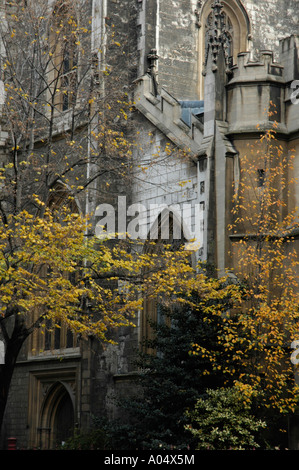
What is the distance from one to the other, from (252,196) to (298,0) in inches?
487

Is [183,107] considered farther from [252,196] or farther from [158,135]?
[252,196]

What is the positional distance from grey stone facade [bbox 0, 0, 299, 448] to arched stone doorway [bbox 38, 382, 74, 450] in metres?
0.13

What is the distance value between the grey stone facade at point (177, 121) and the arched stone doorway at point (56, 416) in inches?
5.3

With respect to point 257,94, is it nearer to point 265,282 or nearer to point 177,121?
point 177,121

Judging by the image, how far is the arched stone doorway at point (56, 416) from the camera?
28500 millimetres

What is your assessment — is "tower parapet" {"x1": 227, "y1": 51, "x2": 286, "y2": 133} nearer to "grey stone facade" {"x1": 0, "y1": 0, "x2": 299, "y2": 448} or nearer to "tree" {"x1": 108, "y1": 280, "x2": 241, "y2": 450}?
"grey stone facade" {"x1": 0, "y1": 0, "x2": 299, "y2": 448}

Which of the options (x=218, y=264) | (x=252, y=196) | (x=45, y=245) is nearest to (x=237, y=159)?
(x=252, y=196)

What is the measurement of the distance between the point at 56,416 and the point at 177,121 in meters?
10.3

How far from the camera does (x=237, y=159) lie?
867 inches

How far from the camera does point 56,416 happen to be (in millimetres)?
28938

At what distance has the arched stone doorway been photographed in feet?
93.5

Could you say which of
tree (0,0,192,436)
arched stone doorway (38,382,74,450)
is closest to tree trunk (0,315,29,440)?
tree (0,0,192,436)

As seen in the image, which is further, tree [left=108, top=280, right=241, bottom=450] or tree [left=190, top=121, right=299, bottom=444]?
tree [left=108, top=280, right=241, bottom=450]
